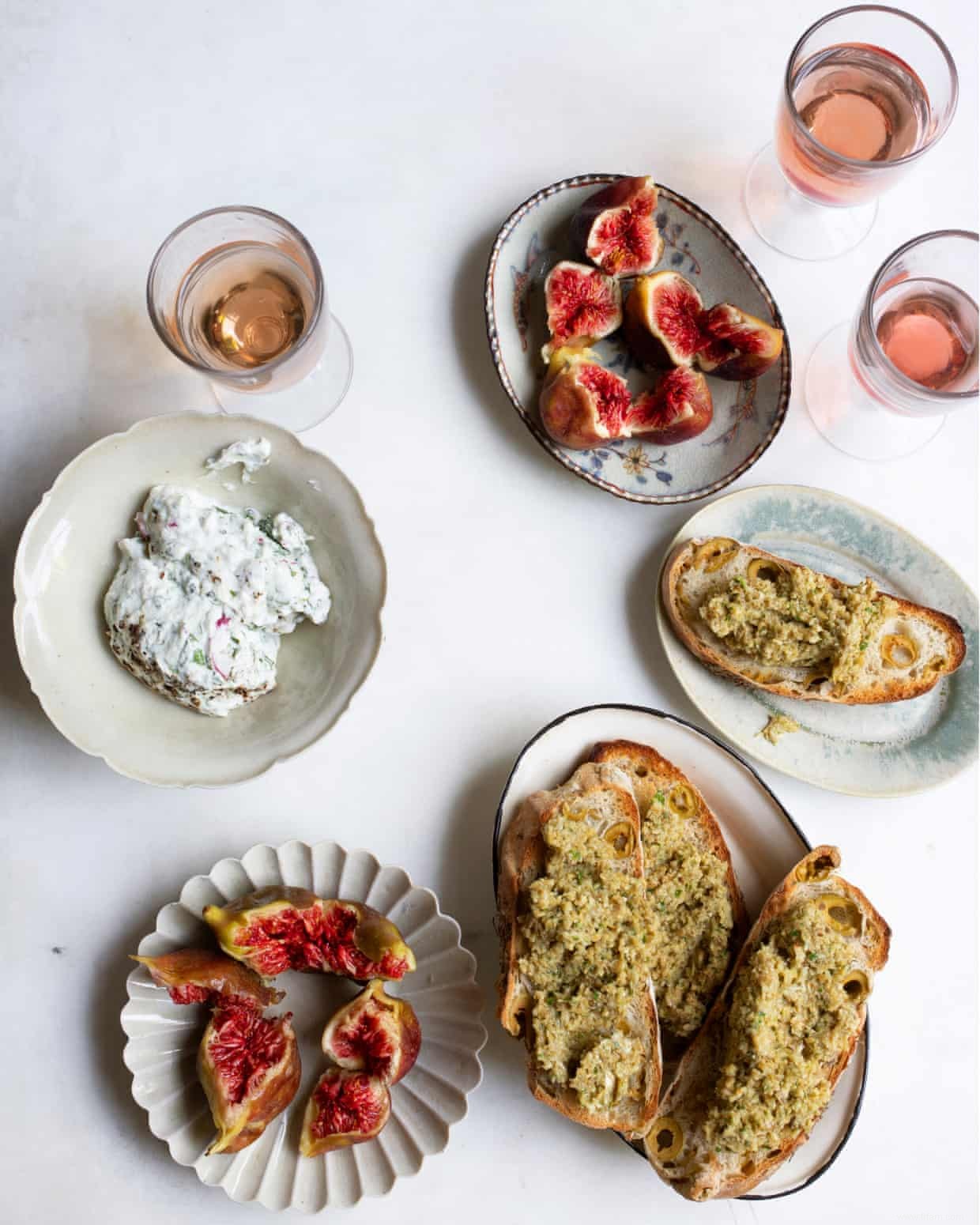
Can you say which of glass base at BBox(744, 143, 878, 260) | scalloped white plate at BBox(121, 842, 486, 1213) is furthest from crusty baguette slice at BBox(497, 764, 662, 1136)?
glass base at BBox(744, 143, 878, 260)

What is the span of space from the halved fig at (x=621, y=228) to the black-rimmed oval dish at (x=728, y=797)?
94 cm

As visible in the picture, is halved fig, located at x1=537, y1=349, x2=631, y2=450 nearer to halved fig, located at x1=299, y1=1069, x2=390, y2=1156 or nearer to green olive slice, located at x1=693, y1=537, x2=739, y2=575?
green olive slice, located at x1=693, y1=537, x2=739, y2=575

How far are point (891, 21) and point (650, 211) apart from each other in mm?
625

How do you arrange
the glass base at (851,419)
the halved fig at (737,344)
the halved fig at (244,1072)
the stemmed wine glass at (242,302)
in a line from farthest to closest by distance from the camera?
the glass base at (851,419) < the halved fig at (737,344) < the stemmed wine glass at (242,302) < the halved fig at (244,1072)

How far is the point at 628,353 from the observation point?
221 centimetres

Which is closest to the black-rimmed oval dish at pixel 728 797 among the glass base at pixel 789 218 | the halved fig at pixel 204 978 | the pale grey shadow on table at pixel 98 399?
the halved fig at pixel 204 978

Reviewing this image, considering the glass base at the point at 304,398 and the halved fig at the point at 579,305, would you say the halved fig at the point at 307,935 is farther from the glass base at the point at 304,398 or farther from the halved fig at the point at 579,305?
the halved fig at the point at 579,305

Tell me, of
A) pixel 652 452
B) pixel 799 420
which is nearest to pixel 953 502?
pixel 799 420

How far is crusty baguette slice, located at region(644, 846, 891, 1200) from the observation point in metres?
1.87

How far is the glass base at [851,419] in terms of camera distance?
A: 2.29 m

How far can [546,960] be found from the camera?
186 centimetres

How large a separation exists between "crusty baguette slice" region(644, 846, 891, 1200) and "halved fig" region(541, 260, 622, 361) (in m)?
1.16

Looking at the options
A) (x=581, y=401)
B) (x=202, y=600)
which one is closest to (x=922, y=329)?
(x=581, y=401)

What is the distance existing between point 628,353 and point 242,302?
0.83 m
